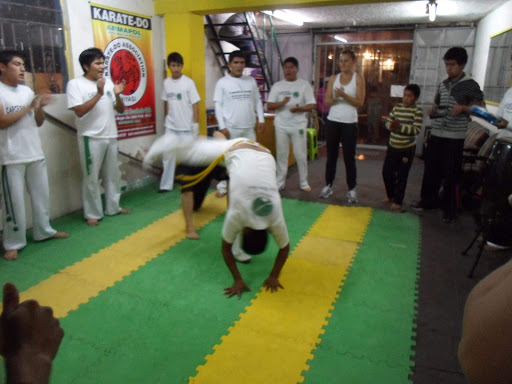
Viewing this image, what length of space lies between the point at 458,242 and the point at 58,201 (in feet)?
14.5

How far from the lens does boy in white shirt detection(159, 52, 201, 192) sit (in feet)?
17.3

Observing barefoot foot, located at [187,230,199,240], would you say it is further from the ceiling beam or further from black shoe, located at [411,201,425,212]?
the ceiling beam

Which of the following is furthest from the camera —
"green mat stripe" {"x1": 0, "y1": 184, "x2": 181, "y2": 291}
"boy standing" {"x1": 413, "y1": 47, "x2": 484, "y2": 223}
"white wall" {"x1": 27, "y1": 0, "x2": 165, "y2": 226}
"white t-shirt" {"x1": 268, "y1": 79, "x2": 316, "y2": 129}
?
"white t-shirt" {"x1": 268, "y1": 79, "x2": 316, "y2": 129}

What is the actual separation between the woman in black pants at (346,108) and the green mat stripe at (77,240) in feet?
7.33

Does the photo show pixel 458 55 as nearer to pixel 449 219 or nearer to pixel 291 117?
pixel 449 219

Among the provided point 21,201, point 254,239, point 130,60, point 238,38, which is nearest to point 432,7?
point 238,38

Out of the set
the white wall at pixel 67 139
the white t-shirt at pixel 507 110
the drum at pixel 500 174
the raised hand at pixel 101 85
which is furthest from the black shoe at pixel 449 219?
the white wall at pixel 67 139

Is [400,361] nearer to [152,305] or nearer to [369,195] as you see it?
[152,305]

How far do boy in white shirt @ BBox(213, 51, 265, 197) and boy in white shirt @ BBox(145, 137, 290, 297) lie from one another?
6.88ft

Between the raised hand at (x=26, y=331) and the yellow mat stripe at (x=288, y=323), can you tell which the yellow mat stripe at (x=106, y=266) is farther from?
the raised hand at (x=26, y=331)

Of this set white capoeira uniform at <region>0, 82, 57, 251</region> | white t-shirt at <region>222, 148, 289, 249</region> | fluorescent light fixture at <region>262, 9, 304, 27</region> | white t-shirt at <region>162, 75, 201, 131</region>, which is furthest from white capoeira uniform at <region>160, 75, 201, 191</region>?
fluorescent light fixture at <region>262, 9, 304, 27</region>

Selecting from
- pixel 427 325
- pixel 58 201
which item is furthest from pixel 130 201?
pixel 427 325

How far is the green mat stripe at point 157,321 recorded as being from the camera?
2207 millimetres

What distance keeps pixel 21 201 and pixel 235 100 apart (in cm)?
269
